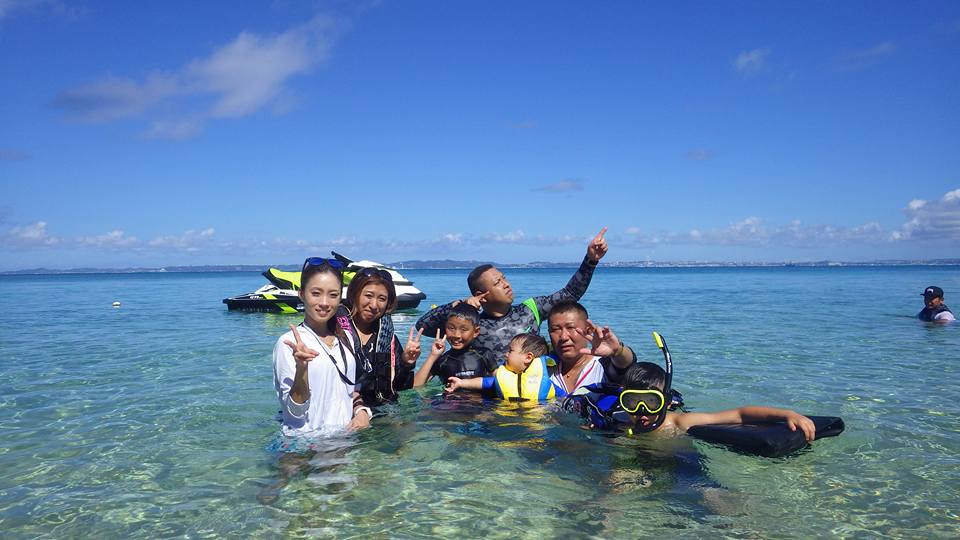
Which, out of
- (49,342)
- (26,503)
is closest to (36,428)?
(26,503)

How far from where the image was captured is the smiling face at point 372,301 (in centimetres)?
621

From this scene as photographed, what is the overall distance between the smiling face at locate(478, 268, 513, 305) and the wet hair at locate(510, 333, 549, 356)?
2.86ft

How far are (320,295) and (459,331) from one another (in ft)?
9.37

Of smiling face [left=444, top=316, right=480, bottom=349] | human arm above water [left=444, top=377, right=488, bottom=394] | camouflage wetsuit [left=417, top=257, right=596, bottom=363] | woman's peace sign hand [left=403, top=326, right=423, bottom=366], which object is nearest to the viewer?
woman's peace sign hand [left=403, top=326, right=423, bottom=366]

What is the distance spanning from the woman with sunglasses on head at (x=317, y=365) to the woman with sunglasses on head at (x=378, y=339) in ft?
2.16

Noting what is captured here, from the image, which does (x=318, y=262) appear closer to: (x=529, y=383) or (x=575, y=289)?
(x=529, y=383)

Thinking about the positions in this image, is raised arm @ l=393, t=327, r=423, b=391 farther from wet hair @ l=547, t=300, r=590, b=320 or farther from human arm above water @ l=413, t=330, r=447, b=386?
wet hair @ l=547, t=300, r=590, b=320

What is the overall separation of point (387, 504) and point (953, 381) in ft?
29.4

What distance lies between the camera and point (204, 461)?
560cm

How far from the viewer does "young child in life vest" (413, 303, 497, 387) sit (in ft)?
24.1

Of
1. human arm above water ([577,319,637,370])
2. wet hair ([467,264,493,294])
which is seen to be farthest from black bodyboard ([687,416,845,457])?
wet hair ([467,264,493,294])

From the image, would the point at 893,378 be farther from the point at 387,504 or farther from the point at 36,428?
the point at 36,428

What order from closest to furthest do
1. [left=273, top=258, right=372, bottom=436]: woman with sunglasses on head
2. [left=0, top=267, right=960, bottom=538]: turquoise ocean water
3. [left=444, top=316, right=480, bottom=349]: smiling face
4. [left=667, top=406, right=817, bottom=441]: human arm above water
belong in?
[left=0, top=267, right=960, bottom=538]: turquoise ocean water, [left=273, top=258, right=372, bottom=436]: woman with sunglasses on head, [left=667, top=406, right=817, bottom=441]: human arm above water, [left=444, top=316, right=480, bottom=349]: smiling face

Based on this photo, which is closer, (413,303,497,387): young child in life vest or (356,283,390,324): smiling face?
(356,283,390,324): smiling face
